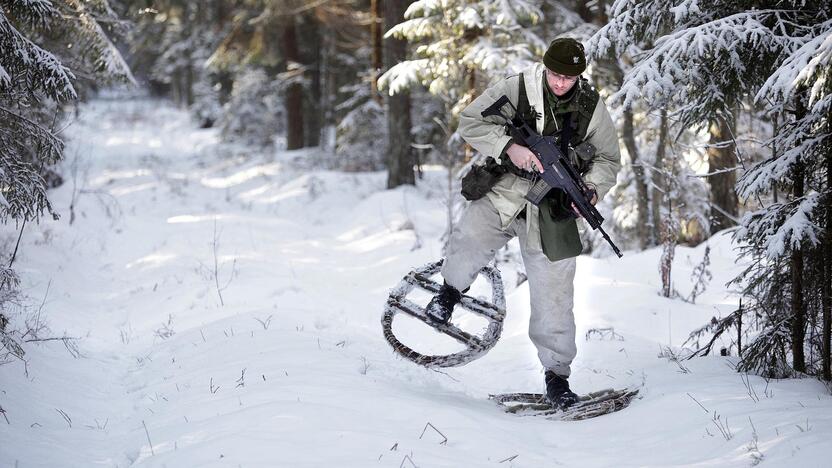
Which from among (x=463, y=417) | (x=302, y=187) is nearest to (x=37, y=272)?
(x=463, y=417)

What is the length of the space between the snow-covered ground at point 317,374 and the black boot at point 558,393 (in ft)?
0.76

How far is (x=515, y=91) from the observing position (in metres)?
4.88

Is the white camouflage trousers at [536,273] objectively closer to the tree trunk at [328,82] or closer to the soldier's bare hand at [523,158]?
the soldier's bare hand at [523,158]

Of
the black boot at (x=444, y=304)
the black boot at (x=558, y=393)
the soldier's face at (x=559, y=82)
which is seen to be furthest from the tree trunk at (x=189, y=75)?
the black boot at (x=558, y=393)

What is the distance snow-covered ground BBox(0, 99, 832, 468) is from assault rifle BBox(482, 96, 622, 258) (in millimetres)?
1363

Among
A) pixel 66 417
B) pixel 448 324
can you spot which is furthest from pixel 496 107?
pixel 66 417

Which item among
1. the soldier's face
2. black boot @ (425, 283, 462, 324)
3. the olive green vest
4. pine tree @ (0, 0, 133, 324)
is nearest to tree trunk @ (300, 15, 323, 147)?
pine tree @ (0, 0, 133, 324)

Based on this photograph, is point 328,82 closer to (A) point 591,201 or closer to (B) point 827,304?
(A) point 591,201

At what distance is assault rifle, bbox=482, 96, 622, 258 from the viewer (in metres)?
4.70

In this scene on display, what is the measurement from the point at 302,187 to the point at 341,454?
14.3m

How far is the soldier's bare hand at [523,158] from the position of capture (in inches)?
184

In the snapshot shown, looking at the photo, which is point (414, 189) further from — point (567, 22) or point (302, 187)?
point (567, 22)

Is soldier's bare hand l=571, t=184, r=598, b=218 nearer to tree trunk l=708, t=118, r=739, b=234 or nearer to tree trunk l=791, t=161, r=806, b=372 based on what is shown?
tree trunk l=791, t=161, r=806, b=372

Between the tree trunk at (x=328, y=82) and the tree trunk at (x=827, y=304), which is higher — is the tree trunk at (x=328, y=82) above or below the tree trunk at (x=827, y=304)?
above
